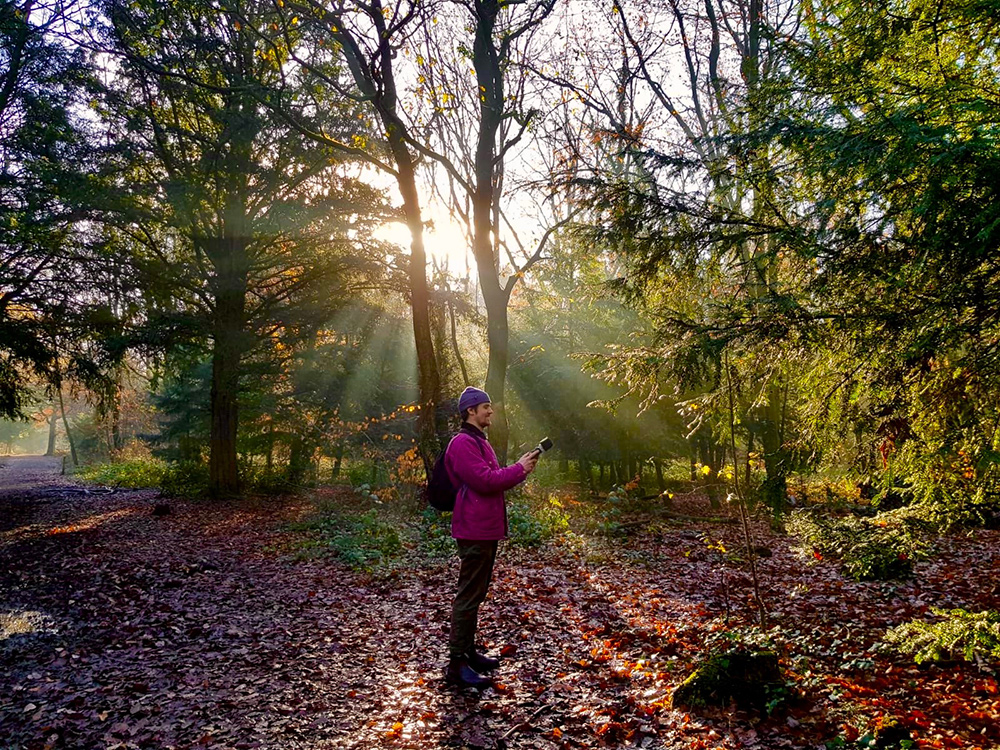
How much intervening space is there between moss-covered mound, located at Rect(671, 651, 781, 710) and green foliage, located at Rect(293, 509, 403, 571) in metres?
5.62

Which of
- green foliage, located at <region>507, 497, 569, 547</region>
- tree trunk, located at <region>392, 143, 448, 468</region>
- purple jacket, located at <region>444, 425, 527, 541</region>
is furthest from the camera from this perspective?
tree trunk, located at <region>392, 143, 448, 468</region>

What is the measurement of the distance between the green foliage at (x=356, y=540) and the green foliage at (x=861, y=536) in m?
6.13

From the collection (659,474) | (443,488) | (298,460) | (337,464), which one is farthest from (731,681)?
(337,464)

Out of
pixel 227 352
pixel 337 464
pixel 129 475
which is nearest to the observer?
pixel 227 352

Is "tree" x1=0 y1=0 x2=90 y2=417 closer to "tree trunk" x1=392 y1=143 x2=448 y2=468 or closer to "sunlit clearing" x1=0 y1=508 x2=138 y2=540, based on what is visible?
"sunlit clearing" x1=0 y1=508 x2=138 y2=540

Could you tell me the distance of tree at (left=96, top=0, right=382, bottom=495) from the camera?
42.2ft

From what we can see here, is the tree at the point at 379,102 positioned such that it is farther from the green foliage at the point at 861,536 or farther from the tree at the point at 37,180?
the green foliage at the point at 861,536

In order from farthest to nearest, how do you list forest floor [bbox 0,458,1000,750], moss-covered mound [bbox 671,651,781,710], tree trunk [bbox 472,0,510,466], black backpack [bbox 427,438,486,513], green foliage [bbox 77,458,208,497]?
1. green foliage [bbox 77,458,208,497]
2. tree trunk [bbox 472,0,510,466]
3. black backpack [bbox 427,438,486,513]
4. moss-covered mound [bbox 671,651,781,710]
5. forest floor [bbox 0,458,1000,750]

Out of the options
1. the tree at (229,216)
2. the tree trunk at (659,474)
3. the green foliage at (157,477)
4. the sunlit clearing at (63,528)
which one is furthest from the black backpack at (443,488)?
the green foliage at (157,477)

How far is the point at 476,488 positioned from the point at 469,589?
2.69 feet

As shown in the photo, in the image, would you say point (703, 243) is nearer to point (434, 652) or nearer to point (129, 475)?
point (434, 652)

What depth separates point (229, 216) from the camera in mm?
14117

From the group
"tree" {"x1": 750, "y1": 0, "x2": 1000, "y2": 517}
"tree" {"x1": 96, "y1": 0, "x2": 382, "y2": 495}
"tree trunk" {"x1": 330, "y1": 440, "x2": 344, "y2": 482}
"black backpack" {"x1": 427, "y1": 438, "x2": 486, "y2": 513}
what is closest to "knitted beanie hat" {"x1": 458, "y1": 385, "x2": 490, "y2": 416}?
"black backpack" {"x1": 427, "y1": 438, "x2": 486, "y2": 513}

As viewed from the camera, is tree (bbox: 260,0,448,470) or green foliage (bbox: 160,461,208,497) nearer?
tree (bbox: 260,0,448,470)
